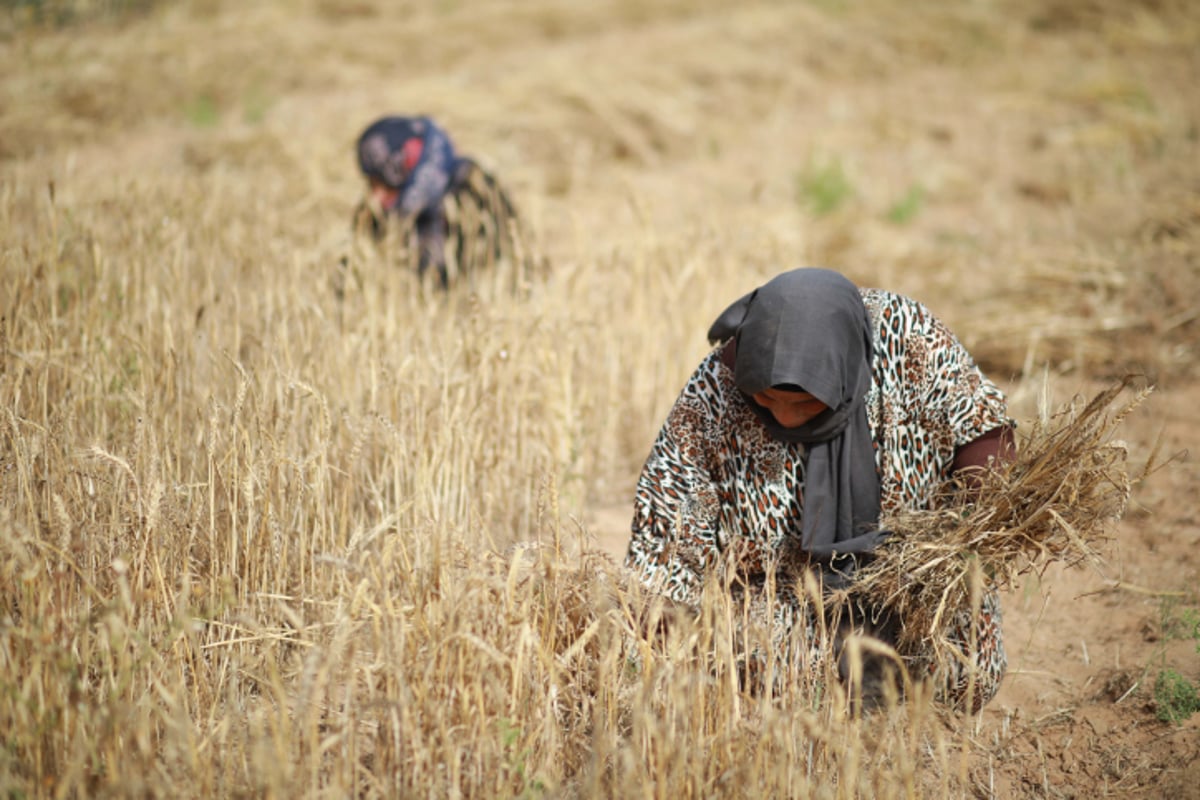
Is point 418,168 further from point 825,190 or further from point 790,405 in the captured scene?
point 825,190

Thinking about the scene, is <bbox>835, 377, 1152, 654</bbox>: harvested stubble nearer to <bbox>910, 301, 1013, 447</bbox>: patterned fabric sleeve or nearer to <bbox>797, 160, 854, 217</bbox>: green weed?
<bbox>910, 301, 1013, 447</bbox>: patterned fabric sleeve

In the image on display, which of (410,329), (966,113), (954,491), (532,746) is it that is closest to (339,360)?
(410,329)

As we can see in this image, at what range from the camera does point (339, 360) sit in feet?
8.37

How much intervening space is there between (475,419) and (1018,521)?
1.26m

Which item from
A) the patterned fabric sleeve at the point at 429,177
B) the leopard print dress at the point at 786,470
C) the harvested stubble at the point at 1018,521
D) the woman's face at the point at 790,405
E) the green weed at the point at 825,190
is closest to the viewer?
the harvested stubble at the point at 1018,521

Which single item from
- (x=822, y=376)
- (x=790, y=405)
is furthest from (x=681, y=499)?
(x=822, y=376)

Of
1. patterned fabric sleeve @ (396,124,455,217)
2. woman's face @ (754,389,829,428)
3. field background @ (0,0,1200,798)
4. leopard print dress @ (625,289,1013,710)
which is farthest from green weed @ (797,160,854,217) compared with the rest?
woman's face @ (754,389,829,428)

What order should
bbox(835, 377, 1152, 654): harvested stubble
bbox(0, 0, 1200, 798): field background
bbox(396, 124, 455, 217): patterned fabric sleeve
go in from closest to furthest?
bbox(0, 0, 1200, 798): field background < bbox(835, 377, 1152, 654): harvested stubble < bbox(396, 124, 455, 217): patterned fabric sleeve

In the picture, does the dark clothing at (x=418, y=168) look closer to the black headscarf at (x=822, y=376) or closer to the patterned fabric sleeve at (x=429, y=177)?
the patterned fabric sleeve at (x=429, y=177)

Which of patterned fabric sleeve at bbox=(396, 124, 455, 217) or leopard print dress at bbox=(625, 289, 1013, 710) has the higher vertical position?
patterned fabric sleeve at bbox=(396, 124, 455, 217)

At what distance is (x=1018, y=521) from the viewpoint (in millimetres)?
1812

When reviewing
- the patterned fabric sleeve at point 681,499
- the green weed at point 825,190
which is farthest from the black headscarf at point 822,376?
the green weed at point 825,190

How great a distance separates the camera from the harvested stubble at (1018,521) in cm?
177

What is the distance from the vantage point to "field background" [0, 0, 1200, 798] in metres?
1.57
